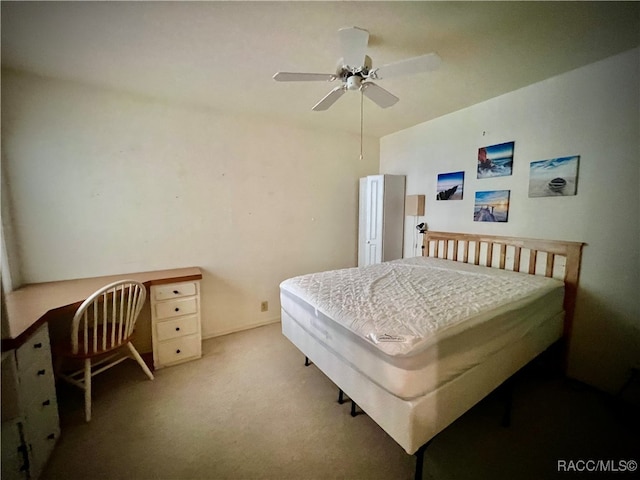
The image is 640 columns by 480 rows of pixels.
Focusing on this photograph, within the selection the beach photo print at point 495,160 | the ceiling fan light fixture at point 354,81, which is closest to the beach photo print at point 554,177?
the beach photo print at point 495,160

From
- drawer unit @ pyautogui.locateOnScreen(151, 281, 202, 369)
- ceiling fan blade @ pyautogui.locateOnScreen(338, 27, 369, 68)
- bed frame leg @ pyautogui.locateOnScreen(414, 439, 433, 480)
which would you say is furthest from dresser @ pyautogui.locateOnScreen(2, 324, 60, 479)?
ceiling fan blade @ pyautogui.locateOnScreen(338, 27, 369, 68)

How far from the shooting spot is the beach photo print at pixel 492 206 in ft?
8.23

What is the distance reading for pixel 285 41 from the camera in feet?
5.22

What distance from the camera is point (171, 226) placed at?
2574 mm

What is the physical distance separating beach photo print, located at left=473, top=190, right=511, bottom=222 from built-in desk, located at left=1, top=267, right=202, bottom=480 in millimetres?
3766

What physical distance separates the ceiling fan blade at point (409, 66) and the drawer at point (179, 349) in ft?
9.07

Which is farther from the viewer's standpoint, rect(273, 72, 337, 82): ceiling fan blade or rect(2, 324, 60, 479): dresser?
rect(273, 72, 337, 82): ceiling fan blade

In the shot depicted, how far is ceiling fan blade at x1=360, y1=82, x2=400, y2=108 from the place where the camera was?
167 centimetres

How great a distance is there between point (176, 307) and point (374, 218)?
2633 millimetres

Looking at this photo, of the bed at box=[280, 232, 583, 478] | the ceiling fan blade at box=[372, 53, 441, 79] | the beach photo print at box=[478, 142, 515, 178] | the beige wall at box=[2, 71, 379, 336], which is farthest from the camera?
the beach photo print at box=[478, 142, 515, 178]

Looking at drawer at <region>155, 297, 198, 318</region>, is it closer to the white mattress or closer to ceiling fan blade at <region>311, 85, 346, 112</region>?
the white mattress

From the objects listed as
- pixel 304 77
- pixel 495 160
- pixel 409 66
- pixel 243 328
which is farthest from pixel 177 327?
pixel 495 160

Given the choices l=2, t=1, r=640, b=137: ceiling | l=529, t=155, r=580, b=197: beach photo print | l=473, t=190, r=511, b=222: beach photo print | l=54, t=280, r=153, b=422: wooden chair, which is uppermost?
l=2, t=1, r=640, b=137: ceiling

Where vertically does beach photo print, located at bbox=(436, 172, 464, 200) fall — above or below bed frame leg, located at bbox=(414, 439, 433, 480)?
above
